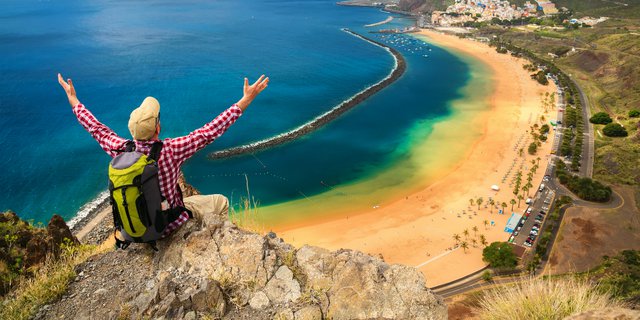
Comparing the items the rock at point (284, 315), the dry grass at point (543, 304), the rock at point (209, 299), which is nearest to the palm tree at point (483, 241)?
the dry grass at point (543, 304)

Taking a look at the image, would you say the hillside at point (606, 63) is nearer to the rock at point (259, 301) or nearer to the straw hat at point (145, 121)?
the rock at point (259, 301)

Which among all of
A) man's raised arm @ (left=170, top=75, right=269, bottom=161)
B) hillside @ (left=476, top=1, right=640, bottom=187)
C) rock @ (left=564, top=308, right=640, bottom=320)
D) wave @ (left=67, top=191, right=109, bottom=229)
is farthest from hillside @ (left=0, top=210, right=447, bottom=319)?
hillside @ (left=476, top=1, right=640, bottom=187)

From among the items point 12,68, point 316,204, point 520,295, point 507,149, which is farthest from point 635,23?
point 12,68

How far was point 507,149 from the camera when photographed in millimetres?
44781

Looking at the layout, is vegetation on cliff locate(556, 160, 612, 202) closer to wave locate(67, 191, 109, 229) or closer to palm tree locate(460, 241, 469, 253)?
palm tree locate(460, 241, 469, 253)

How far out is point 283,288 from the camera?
5086 millimetres

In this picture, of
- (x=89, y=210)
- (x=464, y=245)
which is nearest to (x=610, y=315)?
(x=464, y=245)

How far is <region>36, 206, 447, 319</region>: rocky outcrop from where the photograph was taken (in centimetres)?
462

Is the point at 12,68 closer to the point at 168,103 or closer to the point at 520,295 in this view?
the point at 168,103

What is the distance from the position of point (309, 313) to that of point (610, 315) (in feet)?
11.7

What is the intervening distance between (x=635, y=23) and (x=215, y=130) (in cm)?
13585

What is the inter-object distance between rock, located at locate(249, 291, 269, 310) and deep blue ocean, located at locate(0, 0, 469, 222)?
29.4 m

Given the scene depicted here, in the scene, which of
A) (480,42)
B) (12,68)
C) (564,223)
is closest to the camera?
(564,223)

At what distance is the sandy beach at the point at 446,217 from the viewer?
89.4ft
